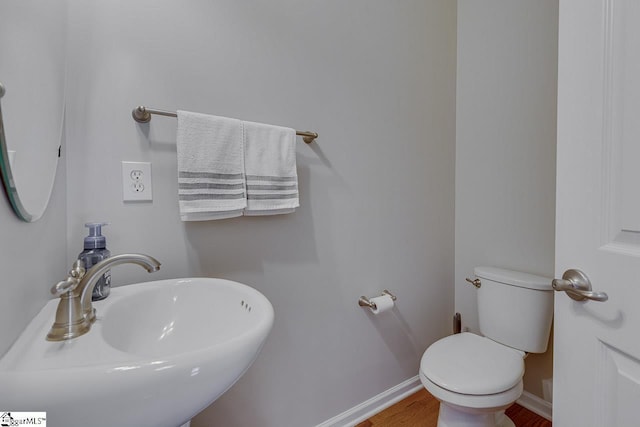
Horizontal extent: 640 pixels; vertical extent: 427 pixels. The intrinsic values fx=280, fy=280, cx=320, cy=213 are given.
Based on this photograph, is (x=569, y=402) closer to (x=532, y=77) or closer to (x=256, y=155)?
(x=256, y=155)

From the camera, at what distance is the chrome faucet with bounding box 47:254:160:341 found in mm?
527

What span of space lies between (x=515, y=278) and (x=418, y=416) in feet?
2.79

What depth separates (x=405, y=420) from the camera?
4.61ft

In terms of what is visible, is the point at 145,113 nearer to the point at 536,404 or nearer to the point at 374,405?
the point at 374,405

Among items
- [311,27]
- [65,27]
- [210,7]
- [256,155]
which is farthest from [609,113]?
[65,27]

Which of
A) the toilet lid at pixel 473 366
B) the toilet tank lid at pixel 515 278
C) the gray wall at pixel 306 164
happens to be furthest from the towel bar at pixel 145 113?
the toilet tank lid at pixel 515 278

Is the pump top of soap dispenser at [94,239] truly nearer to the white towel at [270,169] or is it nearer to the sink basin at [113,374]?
the sink basin at [113,374]

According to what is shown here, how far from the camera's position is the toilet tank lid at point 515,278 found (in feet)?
4.08

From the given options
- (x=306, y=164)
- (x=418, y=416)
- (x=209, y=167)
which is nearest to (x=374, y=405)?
(x=418, y=416)

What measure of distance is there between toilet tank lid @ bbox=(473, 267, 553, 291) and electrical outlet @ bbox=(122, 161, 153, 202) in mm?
1529

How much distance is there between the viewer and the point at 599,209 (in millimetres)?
586

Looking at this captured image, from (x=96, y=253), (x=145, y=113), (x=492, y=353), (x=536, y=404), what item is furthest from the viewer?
(x=536, y=404)

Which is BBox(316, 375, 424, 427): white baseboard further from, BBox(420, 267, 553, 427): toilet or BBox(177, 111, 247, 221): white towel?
BBox(177, 111, 247, 221): white towel

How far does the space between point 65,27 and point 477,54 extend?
1902 millimetres
